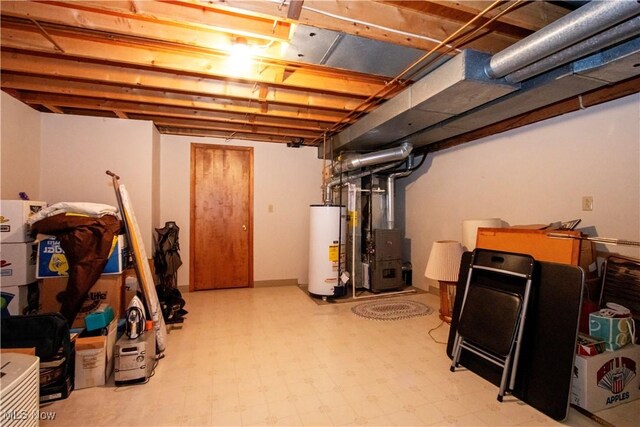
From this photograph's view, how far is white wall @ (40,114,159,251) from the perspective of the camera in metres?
3.59

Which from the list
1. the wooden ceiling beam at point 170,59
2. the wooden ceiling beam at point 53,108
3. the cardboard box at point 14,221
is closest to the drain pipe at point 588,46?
the wooden ceiling beam at point 170,59

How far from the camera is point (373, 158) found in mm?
4227

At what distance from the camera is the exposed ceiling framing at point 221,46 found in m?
1.78

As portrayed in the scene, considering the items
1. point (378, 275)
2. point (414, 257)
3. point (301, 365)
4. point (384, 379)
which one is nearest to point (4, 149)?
point (301, 365)

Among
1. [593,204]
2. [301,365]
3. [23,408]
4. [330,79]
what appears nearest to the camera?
[23,408]

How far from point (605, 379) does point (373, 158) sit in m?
3.15

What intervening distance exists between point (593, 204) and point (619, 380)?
1398 millimetres

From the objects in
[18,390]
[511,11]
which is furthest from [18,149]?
[511,11]

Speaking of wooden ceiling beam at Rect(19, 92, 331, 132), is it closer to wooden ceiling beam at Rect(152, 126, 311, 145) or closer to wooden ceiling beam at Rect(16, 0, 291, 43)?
wooden ceiling beam at Rect(152, 126, 311, 145)

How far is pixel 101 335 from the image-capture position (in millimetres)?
2217

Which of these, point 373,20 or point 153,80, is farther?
point 153,80

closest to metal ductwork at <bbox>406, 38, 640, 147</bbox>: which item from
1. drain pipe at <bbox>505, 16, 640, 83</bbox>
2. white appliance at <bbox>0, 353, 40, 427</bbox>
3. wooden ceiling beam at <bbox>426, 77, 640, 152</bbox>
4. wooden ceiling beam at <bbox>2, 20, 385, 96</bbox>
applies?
wooden ceiling beam at <bbox>426, 77, 640, 152</bbox>

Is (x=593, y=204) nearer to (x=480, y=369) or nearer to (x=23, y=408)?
(x=480, y=369)

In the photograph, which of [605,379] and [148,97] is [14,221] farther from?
[605,379]
